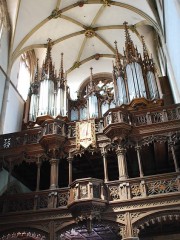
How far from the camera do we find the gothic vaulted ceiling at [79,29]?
19344mm

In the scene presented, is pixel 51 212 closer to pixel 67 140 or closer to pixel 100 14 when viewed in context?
pixel 67 140

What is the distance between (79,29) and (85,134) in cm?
994

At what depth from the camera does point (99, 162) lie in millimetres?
16750

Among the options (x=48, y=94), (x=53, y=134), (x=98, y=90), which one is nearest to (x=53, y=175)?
(x=53, y=134)

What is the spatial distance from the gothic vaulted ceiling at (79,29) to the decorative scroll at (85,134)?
266 inches

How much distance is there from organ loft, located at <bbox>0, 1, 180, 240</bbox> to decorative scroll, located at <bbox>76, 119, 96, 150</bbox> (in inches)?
1.7

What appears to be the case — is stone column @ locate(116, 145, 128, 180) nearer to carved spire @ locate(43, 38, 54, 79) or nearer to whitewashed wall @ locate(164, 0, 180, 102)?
whitewashed wall @ locate(164, 0, 180, 102)

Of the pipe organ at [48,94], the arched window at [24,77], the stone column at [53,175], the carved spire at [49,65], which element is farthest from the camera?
the arched window at [24,77]

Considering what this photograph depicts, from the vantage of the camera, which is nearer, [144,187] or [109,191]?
[144,187]

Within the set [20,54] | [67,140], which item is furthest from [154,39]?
[67,140]

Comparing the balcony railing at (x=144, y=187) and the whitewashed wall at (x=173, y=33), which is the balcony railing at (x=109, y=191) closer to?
the balcony railing at (x=144, y=187)

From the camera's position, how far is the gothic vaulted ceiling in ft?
63.5

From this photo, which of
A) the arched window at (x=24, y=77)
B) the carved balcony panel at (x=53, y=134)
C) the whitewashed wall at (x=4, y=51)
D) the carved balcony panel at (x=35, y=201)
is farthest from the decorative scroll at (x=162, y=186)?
the arched window at (x=24, y=77)

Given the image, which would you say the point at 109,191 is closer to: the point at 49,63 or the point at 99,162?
the point at 99,162
